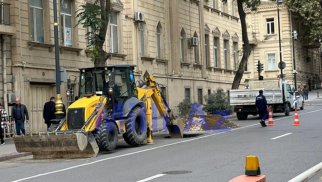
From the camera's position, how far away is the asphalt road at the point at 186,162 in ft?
36.6

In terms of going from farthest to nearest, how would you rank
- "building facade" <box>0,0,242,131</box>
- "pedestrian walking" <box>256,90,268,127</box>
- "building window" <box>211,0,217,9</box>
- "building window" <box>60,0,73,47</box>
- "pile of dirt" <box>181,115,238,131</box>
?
1. "building window" <box>211,0,217,9</box>
2. "building window" <box>60,0,73,47</box>
3. "pedestrian walking" <box>256,90,268,127</box>
4. "building facade" <box>0,0,242,131</box>
5. "pile of dirt" <box>181,115,238,131</box>

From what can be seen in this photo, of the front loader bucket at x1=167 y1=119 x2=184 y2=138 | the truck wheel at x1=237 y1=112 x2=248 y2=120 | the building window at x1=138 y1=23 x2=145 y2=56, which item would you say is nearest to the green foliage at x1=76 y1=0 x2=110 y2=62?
the front loader bucket at x1=167 y1=119 x2=184 y2=138

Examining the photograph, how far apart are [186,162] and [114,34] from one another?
19.5m

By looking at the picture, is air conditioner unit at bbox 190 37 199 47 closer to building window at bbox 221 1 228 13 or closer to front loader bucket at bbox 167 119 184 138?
building window at bbox 221 1 228 13

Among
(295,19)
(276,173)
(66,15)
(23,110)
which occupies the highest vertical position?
(295,19)

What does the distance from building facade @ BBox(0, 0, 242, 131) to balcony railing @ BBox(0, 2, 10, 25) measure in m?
0.04

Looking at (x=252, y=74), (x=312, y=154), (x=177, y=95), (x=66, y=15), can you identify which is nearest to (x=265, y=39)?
(x=252, y=74)

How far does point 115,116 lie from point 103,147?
5.33ft

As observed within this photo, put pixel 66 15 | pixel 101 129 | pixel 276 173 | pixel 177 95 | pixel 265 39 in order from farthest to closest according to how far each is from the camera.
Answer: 1. pixel 265 39
2. pixel 177 95
3. pixel 66 15
4. pixel 101 129
5. pixel 276 173

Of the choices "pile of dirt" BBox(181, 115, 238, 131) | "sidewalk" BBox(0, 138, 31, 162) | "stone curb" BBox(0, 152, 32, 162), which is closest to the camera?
"stone curb" BBox(0, 152, 32, 162)

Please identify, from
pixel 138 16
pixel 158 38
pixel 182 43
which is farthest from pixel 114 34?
pixel 182 43

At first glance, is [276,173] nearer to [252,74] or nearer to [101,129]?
[101,129]

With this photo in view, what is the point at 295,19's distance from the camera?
245ft

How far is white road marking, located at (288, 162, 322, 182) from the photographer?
368 inches
